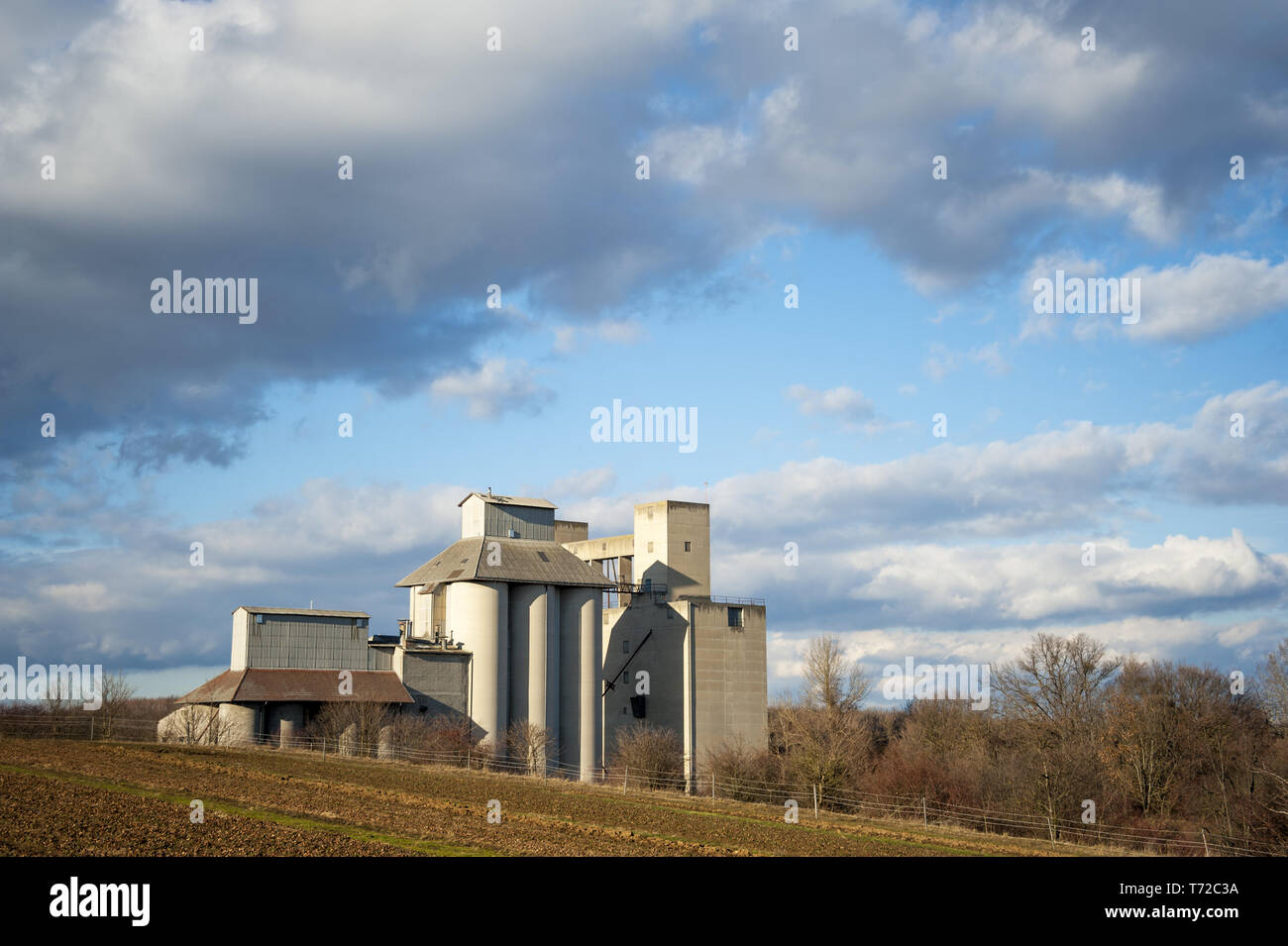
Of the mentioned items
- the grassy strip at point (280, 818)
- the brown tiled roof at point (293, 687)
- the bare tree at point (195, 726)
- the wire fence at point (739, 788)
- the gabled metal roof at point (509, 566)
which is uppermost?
the gabled metal roof at point (509, 566)

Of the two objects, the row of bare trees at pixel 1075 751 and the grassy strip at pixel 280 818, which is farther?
the row of bare trees at pixel 1075 751

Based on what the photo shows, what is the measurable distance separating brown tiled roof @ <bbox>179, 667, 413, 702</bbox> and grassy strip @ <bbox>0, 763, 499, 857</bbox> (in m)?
26.8

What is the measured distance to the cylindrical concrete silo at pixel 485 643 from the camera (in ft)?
233

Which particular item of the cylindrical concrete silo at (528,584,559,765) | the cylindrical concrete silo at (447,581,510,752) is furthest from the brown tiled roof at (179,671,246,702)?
the cylindrical concrete silo at (528,584,559,765)

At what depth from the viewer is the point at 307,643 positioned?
71438 millimetres

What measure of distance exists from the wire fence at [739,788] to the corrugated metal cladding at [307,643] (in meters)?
5.52

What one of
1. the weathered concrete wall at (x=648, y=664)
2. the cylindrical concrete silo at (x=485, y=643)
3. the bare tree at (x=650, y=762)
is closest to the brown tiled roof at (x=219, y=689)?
the cylindrical concrete silo at (x=485, y=643)

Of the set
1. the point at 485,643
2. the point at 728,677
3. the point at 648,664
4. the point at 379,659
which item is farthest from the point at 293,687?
the point at 728,677

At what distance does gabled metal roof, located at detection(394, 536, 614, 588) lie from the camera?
242 feet

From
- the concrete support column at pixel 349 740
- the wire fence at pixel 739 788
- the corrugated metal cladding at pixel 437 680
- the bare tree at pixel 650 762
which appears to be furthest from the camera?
the corrugated metal cladding at pixel 437 680

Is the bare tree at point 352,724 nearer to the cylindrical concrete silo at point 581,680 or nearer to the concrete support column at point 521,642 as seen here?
the concrete support column at point 521,642
